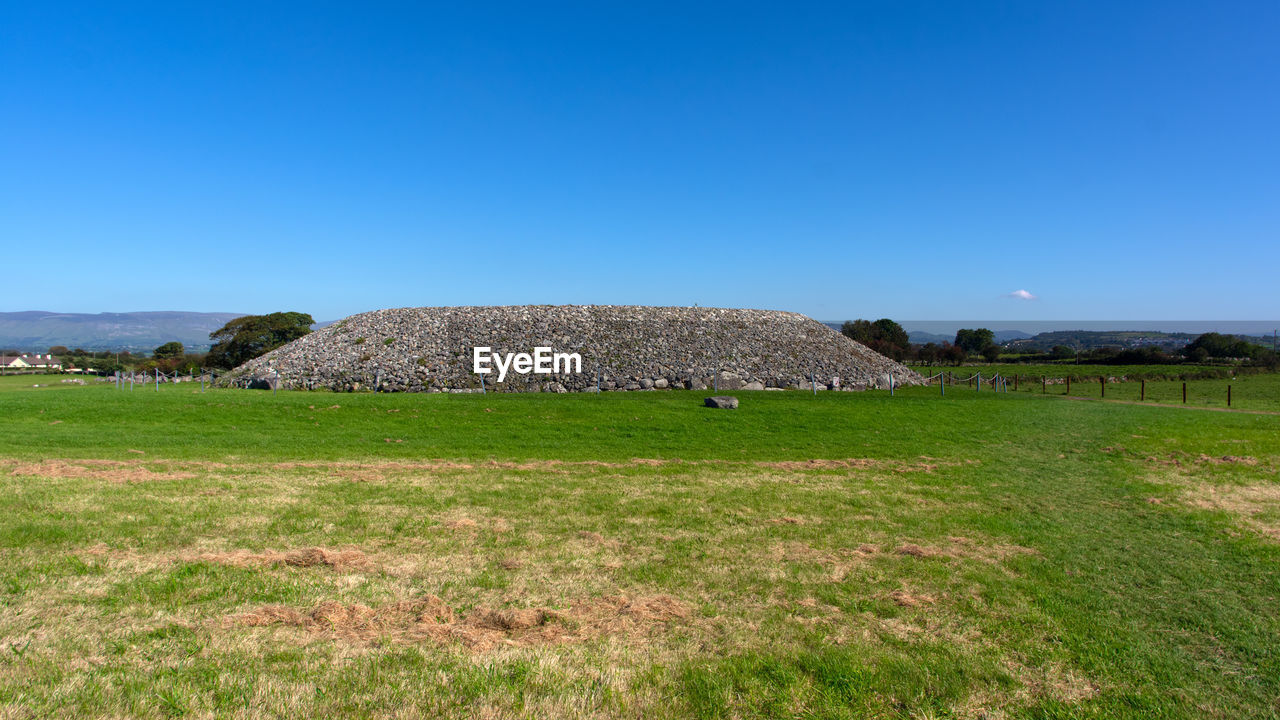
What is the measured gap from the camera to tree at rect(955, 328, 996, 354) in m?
89.4

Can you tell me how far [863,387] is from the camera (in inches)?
1399

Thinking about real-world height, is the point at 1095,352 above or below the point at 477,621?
above

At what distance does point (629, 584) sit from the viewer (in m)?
6.52

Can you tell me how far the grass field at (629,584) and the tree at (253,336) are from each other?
30.2 m

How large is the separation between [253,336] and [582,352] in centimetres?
2492

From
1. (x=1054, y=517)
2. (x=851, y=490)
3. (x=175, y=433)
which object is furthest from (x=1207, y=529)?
(x=175, y=433)

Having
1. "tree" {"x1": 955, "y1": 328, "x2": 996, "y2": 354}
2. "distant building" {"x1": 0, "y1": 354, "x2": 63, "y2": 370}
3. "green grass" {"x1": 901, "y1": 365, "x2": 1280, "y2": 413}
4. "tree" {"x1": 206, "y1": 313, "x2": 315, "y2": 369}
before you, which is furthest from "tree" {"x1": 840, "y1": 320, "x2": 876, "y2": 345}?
"distant building" {"x1": 0, "y1": 354, "x2": 63, "y2": 370}

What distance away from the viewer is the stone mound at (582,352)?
32.8m

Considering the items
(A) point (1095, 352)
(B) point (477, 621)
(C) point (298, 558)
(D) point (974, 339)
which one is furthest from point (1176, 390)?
(D) point (974, 339)

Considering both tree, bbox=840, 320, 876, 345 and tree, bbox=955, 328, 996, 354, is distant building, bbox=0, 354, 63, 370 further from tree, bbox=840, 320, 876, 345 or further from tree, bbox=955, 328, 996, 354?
tree, bbox=955, 328, 996, 354

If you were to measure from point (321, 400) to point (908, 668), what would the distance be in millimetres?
23987

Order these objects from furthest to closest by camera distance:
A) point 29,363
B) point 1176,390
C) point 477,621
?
point 29,363, point 1176,390, point 477,621

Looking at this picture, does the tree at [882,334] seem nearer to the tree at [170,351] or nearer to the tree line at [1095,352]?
the tree line at [1095,352]

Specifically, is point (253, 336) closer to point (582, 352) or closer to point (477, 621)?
point (582, 352)
